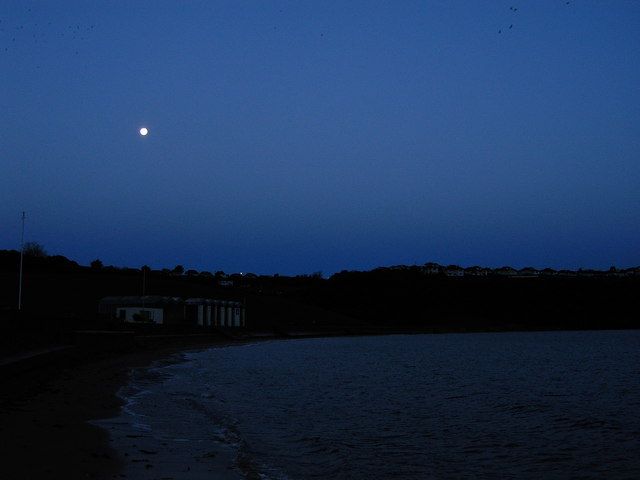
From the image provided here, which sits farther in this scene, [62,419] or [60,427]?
[62,419]

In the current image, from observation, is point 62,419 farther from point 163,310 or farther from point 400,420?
point 163,310

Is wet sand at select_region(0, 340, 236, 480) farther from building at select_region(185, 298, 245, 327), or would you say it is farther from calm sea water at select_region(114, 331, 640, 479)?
building at select_region(185, 298, 245, 327)

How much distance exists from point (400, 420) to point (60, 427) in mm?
12641

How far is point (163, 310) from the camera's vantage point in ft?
323

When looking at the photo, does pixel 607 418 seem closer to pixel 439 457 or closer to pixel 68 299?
pixel 439 457

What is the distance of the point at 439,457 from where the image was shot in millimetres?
20609

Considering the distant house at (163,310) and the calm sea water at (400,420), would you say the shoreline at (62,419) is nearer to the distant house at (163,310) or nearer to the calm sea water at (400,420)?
the calm sea water at (400,420)

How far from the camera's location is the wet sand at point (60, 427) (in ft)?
50.3

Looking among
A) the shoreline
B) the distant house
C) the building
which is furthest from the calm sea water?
the building

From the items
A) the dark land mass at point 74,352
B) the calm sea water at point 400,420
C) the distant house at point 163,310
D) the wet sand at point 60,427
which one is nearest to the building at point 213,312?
Result: the distant house at point 163,310

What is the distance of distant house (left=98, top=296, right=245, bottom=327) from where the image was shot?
9550cm

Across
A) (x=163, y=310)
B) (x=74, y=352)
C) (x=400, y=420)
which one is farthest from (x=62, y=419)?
(x=163, y=310)

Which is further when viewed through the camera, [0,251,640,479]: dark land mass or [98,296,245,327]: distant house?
[98,296,245,327]: distant house

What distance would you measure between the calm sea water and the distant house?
4437cm
